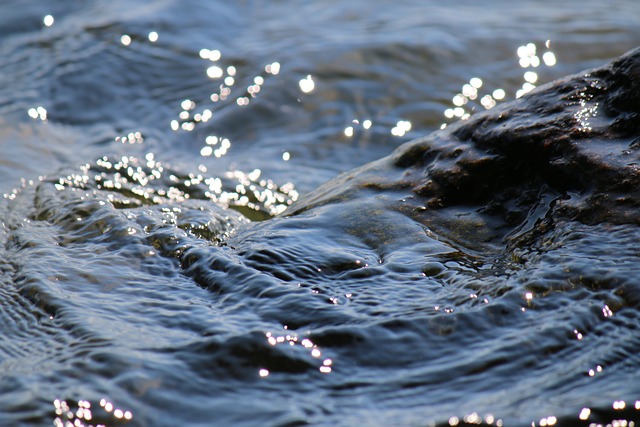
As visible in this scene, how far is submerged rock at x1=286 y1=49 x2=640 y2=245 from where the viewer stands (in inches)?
115

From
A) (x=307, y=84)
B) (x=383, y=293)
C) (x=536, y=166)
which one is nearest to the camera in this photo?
(x=383, y=293)

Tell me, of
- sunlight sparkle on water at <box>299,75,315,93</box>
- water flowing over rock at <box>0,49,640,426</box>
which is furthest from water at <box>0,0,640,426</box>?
sunlight sparkle on water at <box>299,75,315,93</box>

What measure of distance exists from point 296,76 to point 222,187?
6.39ft

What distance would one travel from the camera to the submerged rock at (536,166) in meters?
2.93

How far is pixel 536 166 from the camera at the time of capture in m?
3.17

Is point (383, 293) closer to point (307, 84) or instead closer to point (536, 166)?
point (536, 166)

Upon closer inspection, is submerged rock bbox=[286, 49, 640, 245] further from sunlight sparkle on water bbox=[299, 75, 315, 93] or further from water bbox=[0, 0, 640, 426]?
sunlight sparkle on water bbox=[299, 75, 315, 93]

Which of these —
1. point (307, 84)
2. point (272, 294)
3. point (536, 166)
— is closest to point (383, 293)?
point (272, 294)

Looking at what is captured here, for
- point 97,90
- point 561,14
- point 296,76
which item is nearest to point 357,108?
point 296,76

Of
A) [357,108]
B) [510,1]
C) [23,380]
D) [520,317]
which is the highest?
[510,1]

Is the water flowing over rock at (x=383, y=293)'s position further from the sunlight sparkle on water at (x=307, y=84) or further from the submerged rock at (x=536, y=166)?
the sunlight sparkle on water at (x=307, y=84)

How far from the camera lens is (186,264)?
3.17 meters

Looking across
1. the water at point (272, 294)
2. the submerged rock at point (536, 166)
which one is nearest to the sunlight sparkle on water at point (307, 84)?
the water at point (272, 294)

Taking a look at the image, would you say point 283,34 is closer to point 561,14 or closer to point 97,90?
point 97,90
